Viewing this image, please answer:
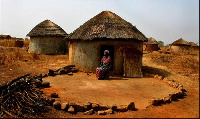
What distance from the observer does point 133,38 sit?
10594mm

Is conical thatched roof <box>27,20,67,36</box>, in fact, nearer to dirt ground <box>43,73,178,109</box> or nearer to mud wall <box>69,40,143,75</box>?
mud wall <box>69,40,143,75</box>

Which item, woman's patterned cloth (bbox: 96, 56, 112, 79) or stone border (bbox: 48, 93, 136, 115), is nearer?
stone border (bbox: 48, 93, 136, 115)

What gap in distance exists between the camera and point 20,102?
17.0 ft

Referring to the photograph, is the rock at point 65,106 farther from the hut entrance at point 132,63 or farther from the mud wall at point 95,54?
the mud wall at point 95,54

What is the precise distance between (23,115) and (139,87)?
4.91 m

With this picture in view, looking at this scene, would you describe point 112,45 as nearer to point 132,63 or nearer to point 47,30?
point 132,63

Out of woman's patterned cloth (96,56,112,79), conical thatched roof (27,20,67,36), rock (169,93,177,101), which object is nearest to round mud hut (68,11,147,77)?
woman's patterned cloth (96,56,112,79)

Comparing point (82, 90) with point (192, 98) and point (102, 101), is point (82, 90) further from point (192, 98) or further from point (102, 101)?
point (192, 98)

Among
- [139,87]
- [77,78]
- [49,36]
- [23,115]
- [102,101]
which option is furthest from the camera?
[49,36]

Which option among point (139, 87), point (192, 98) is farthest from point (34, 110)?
point (192, 98)

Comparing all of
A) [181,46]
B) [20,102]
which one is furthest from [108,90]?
[181,46]

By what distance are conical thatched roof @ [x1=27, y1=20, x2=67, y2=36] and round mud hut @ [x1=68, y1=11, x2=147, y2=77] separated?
7.77 meters

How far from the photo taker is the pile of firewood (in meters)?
4.92

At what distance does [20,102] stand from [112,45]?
21.3 ft
